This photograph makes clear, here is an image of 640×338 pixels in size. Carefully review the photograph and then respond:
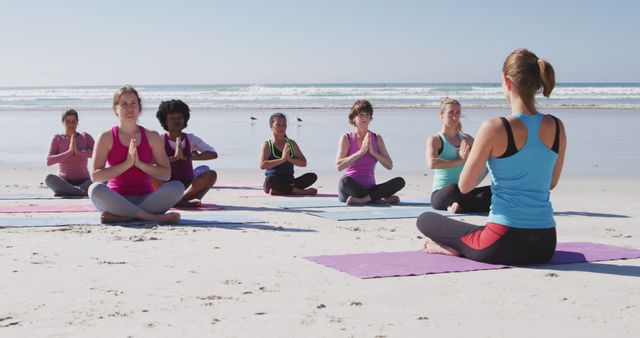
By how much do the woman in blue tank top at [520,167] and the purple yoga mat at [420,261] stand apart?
0.16 m

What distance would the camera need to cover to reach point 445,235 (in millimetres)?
5418

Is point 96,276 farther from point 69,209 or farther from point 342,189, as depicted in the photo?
point 342,189

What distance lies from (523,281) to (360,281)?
0.90 m

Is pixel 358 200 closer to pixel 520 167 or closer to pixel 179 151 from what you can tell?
pixel 179 151

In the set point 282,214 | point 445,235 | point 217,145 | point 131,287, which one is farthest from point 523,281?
point 217,145

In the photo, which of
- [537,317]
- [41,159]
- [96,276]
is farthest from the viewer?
[41,159]

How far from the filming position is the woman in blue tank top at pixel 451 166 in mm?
7984

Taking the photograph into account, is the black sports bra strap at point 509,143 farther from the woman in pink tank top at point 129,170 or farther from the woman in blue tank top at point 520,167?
the woman in pink tank top at point 129,170

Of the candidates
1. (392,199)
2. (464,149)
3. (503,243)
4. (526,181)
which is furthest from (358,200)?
(526,181)

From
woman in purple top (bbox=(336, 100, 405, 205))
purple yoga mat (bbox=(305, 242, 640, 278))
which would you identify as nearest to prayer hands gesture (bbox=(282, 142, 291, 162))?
woman in purple top (bbox=(336, 100, 405, 205))

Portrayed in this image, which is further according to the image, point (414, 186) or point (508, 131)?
point (414, 186)

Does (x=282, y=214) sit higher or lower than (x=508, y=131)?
lower

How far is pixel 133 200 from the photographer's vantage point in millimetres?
7184

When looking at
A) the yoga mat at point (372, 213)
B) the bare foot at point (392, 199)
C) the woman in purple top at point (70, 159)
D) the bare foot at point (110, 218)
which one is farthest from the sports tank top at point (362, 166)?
the woman in purple top at point (70, 159)
